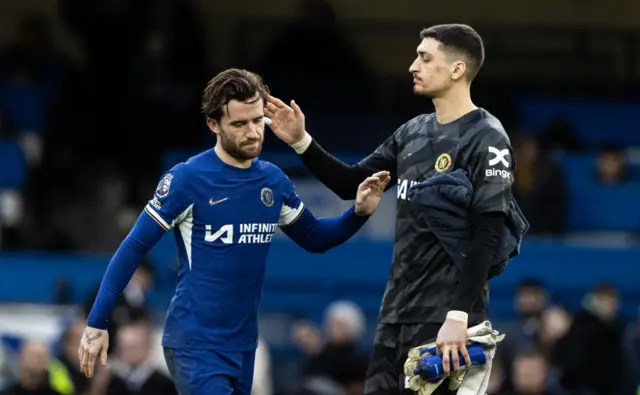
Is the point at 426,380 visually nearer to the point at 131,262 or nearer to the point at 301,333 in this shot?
the point at 131,262

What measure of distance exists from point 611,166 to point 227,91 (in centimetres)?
789

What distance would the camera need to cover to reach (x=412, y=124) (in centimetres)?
603

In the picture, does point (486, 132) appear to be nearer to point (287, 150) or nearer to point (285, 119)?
point (285, 119)

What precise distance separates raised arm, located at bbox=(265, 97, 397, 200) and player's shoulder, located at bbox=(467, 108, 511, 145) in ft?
1.80

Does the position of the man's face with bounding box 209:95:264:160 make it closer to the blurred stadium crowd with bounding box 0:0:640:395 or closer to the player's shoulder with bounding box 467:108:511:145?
the player's shoulder with bounding box 467:108:511:145

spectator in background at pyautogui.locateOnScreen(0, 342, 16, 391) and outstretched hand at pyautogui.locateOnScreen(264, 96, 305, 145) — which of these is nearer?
outstretched hand at pyautogui.locateOnScreen(264, 96, 305, 145)

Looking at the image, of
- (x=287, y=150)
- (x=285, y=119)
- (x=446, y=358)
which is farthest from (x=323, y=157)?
(x=287, y=150)

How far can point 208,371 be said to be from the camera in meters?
5.74

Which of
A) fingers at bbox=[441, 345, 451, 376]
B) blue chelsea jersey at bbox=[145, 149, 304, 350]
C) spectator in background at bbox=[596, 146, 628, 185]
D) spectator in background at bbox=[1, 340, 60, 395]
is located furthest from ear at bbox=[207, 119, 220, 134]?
spectator in background at bbox=[596, 146, 628, 185]

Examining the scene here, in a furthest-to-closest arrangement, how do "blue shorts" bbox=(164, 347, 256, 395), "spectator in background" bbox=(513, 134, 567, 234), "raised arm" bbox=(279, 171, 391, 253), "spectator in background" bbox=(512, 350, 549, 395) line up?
"spectator in background" bbox=(513, 134, 567, 234), "spectator in background" bbox=(512, 350, 549, 395), "raised arm" bbox=(279, 171, 391, 253), "blue shorts" bbox=(164, 347, 256, 395)

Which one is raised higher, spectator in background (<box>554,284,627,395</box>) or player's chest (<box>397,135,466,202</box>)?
player's chest (<box>397,135,466,202</box>)

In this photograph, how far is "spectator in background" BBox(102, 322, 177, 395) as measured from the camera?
31.8ft

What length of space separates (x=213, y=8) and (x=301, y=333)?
22.3 ft

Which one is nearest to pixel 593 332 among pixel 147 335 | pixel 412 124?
pixel 147 335
